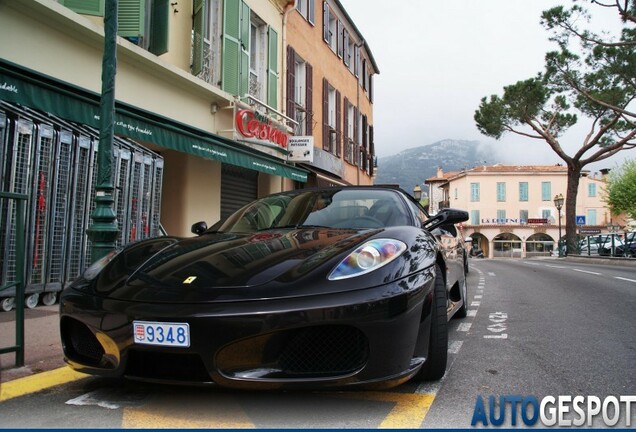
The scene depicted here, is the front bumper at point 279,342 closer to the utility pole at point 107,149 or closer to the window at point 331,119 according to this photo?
the utility pole at point 107,149

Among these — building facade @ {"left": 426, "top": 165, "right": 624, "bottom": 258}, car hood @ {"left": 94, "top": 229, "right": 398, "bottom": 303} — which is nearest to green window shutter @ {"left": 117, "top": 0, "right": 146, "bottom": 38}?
car hood @ {"left": 94, "top": 229, "right": 398, "bottom": 303}

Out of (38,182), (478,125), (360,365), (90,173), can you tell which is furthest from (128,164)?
(478,125)

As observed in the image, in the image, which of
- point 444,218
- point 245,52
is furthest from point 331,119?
point 444,218

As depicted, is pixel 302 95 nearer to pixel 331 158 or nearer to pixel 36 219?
pixel 331 158

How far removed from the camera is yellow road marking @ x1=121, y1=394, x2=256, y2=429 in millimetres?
2186

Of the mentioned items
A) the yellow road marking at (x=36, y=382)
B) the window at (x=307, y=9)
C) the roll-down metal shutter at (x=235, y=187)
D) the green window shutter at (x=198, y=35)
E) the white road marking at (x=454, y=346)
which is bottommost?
the white road marking at (x=454, y=346)

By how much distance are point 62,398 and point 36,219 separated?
11.3 ft

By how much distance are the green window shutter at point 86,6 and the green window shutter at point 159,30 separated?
4.36 ft

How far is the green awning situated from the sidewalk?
2.17 m

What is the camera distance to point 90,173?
622 centimetres

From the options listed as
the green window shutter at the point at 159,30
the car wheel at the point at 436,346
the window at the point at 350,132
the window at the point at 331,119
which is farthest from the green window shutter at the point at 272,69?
the car wheel at the point at 436,346

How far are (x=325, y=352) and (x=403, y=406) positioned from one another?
571 millimetres

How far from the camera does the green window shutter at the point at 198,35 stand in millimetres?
9070

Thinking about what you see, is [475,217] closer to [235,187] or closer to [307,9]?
[307,9]
